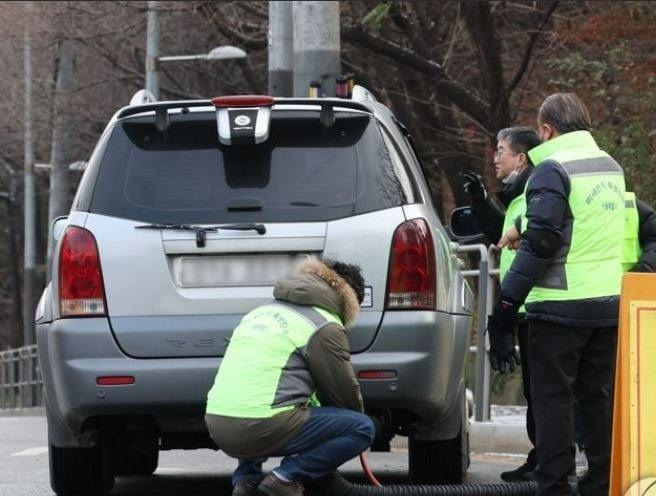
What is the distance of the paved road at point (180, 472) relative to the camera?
884cm

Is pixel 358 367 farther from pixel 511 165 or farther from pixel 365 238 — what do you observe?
pixel 511 165

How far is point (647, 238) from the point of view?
7918mm

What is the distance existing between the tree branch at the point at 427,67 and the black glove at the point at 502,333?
1310cm

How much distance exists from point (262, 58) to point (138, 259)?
70.1ft

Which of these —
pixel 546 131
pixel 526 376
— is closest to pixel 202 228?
pixel 546 131

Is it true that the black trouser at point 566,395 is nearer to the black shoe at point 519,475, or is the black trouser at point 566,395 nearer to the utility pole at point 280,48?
the black shoe at point 519,475

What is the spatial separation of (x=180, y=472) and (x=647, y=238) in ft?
11.3

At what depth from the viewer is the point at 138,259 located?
717 cm

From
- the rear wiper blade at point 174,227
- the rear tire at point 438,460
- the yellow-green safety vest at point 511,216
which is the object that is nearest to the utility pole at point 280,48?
the yellow-green safety vest at point 511,216

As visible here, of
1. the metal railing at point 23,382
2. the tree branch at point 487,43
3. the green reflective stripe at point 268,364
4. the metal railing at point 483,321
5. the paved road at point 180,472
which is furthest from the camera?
the metal railing at point 23,382

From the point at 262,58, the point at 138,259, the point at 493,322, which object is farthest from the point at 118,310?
the point at 262,58

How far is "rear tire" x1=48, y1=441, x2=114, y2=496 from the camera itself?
25.9ft

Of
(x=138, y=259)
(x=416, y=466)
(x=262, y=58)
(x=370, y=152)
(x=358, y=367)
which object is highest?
(x=262, y=58)

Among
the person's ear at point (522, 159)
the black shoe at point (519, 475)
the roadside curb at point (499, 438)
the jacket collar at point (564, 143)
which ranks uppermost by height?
the jacket collar at point (564, 143)
